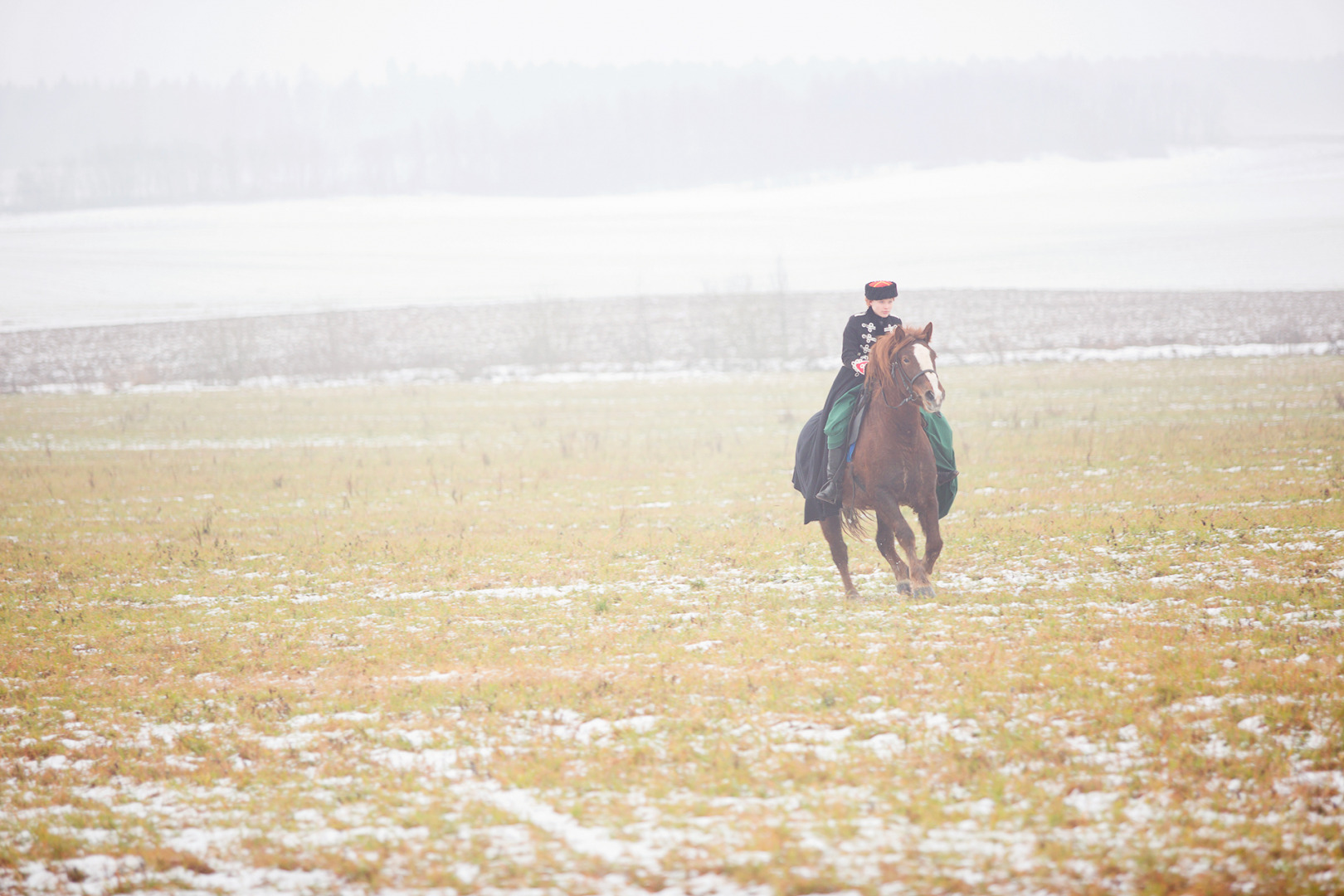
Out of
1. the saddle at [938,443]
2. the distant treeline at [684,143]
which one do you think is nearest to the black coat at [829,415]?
the saddle at [938,443]

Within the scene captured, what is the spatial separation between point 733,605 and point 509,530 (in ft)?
20.1

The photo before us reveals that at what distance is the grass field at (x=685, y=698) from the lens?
175 inches

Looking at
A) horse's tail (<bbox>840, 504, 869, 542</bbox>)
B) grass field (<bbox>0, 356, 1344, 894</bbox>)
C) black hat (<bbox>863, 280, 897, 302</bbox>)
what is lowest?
grass field (<bbox>0, 356, 1344, 894</bbox>)

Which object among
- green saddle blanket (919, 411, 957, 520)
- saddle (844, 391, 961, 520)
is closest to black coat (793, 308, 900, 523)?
saddle (844, 391, 961, 520)

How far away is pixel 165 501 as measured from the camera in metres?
18.4

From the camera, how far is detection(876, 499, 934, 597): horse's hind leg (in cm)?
862

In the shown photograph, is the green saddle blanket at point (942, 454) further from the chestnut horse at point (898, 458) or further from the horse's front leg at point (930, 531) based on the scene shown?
the chestnut horse at point (898, 458)

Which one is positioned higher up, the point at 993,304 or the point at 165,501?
the point at 993,304

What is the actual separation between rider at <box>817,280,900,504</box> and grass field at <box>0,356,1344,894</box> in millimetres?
1341

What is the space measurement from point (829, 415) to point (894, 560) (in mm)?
1676

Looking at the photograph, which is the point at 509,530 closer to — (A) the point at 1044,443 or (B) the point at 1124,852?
(B) the point at 1124,852

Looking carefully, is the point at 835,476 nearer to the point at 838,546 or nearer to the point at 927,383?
the point at 838,546

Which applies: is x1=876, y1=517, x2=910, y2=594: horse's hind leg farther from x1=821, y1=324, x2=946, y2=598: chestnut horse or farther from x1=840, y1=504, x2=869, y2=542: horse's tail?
x1=840, y1=504, x2=869, y2=542: horse's tail

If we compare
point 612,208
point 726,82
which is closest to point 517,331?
point 612,208
